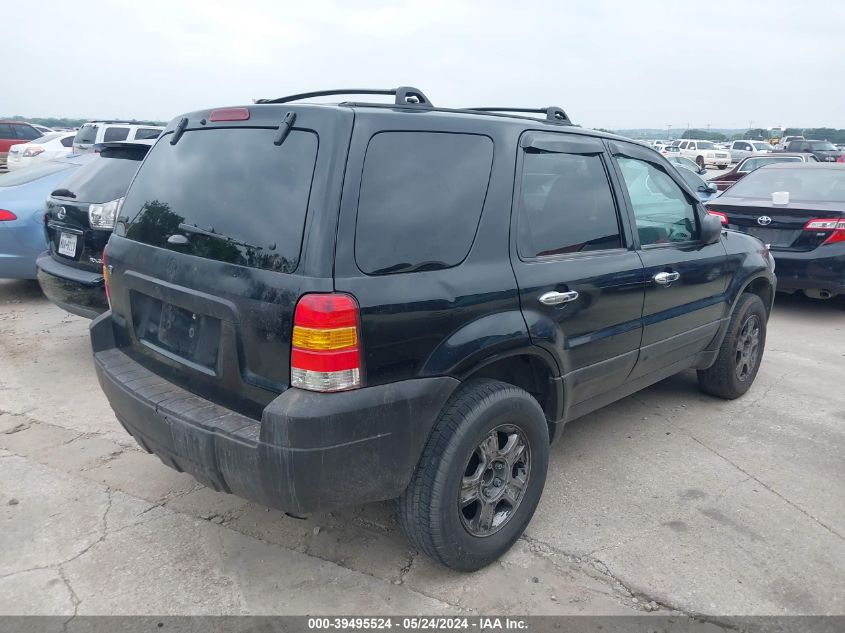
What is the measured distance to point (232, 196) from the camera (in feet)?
8.40

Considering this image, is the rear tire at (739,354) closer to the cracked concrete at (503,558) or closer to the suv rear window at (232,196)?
the cracked concrete at (503,558)

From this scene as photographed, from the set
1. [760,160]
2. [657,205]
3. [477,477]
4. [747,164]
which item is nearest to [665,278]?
[657,205]

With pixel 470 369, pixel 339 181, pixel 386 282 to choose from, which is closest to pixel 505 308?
pixel 470 369

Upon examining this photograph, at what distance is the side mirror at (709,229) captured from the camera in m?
4.04

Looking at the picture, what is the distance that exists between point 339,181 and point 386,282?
0.39 meters

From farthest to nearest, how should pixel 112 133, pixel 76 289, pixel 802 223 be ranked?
pixel 112 133 → pixel 802 223 → pixel 76 289

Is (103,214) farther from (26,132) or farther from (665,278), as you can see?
(26,132)

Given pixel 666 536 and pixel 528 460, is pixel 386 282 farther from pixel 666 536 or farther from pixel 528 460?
pixel 666 536

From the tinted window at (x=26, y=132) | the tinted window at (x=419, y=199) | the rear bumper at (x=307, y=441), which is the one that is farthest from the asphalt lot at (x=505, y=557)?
the tinted window at (x=26, y=132)

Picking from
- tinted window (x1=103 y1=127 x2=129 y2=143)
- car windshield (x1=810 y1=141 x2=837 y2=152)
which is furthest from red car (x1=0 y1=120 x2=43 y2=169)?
car windshield (x1=810 y1=141 x2=837 y2=152)

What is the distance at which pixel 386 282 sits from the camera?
2.36 m

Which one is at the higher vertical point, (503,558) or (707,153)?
(707,153)

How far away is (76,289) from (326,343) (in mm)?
3441

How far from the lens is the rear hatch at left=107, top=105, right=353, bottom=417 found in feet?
7.59
